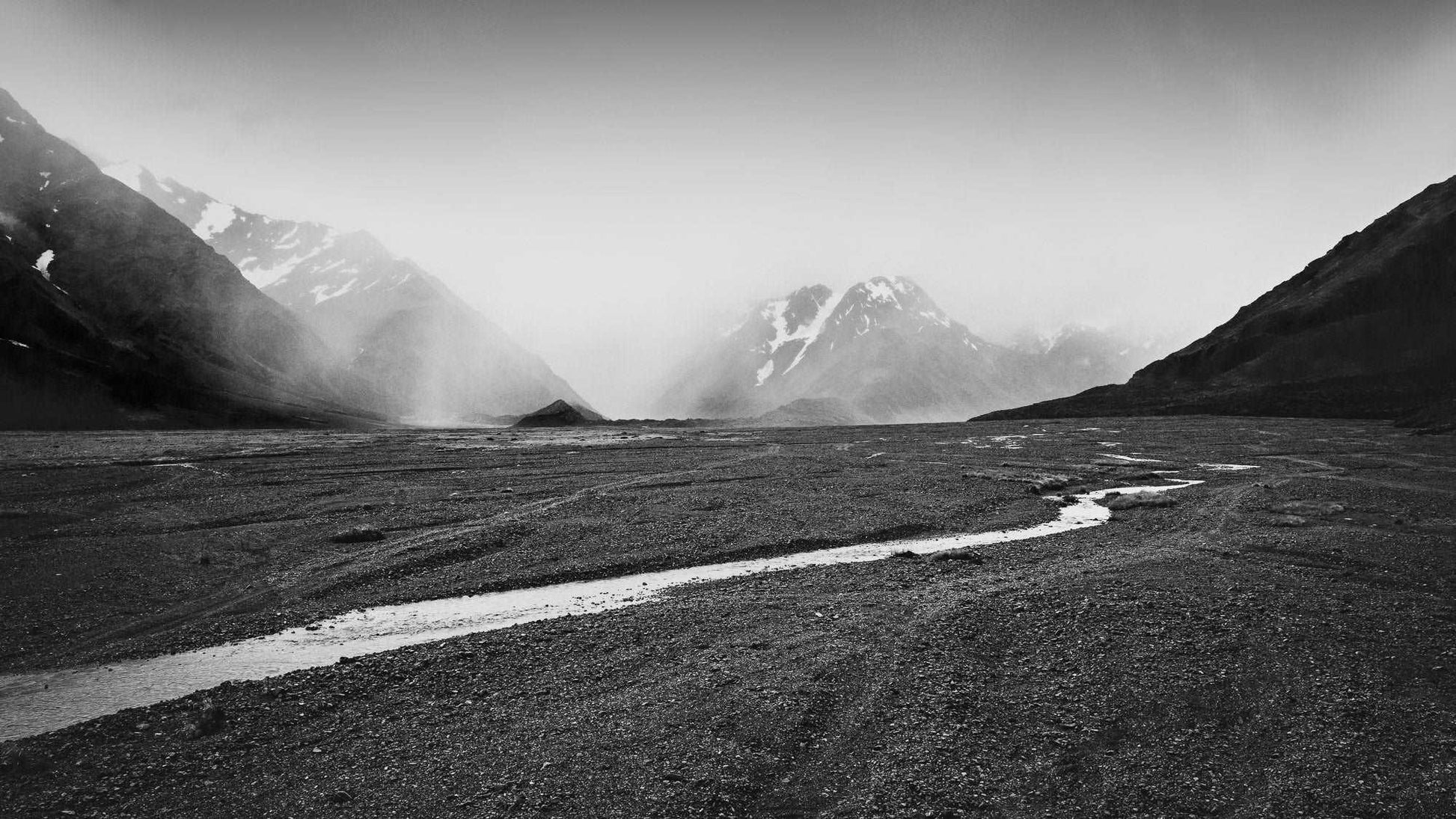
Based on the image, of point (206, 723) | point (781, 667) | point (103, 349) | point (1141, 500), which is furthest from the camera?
point (103, 349)

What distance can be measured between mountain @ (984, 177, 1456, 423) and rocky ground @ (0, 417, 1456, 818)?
446 feet

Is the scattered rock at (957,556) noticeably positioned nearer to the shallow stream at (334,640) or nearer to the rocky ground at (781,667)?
the rocky ground at (781,667)

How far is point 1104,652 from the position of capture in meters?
16.6

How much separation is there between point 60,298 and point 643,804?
20904 cm

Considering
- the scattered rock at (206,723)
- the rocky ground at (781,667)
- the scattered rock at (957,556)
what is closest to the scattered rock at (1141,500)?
the rocky ground at (781,667)

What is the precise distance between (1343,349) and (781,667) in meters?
211

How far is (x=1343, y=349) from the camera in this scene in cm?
16562

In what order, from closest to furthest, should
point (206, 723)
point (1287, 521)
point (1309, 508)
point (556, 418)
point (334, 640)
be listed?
1. point (206, 723)
2. point (334, 640)
3. point (1287, 521)
4. point (1309, 508)
5. point (556, 418)

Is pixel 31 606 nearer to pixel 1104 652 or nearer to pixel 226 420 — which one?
pixel 1104 652

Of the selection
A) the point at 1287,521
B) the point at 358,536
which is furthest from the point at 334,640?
the point at 1287,521

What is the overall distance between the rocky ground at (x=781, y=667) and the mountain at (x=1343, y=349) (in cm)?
13609

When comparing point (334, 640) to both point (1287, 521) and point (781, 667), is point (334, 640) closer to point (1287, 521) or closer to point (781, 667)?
point (781, 667)

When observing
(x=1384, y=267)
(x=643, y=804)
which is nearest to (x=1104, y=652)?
(x=643, y=804)

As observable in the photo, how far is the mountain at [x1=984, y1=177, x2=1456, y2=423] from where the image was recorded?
14312 centimetres
